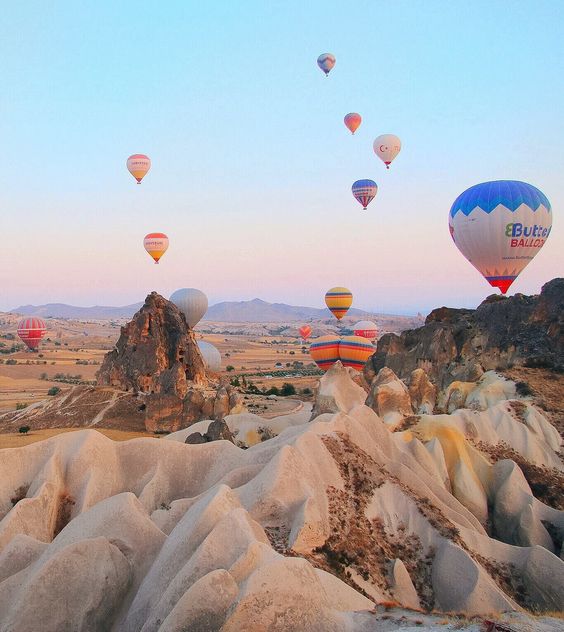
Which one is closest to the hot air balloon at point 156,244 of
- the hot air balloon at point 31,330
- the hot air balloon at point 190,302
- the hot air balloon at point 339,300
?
the hot air balloon at point 190,302

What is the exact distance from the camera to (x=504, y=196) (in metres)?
45.9

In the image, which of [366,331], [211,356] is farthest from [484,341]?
[366,331]

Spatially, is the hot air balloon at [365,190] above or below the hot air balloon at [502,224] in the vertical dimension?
above

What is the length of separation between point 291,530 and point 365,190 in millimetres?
57436

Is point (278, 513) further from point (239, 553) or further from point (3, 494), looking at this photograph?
point (3, 494)

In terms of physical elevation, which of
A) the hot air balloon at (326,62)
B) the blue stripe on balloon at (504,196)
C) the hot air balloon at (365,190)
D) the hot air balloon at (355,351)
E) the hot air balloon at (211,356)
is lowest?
the hot air balloon at (211,356)

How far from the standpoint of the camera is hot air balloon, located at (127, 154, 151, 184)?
225 feet

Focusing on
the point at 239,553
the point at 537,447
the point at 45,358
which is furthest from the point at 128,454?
the point at 45,358

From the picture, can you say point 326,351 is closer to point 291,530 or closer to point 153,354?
point 153,354

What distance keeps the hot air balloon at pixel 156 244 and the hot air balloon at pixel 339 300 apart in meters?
19.5

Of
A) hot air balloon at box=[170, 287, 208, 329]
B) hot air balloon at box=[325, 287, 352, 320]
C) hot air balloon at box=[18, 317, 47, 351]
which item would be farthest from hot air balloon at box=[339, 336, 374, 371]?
hot air balloon at box=[18, 317, 47, 351]

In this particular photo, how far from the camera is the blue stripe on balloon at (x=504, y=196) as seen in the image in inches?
1806

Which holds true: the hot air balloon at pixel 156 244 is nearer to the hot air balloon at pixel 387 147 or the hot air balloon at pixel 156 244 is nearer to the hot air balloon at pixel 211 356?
the hot air balloon at pixel 211 356

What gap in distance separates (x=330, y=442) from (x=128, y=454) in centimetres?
664
